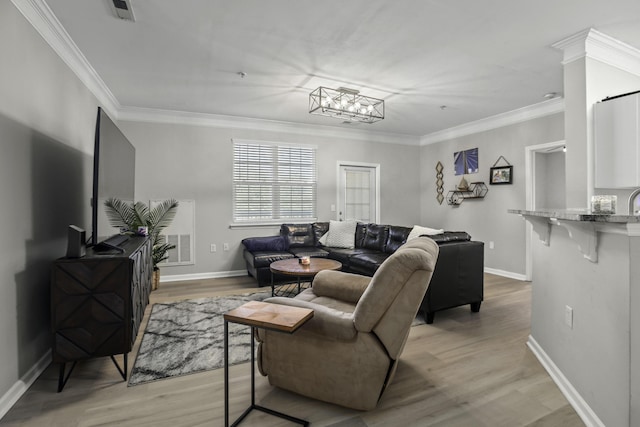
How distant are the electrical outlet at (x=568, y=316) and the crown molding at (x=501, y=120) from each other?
11.5 ft

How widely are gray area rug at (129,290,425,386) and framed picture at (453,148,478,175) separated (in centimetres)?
341

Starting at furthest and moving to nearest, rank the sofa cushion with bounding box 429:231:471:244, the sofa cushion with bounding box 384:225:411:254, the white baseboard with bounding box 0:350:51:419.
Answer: the sofa cushion with bounding box 384:225:411:254 < the sofa cushion with bounding box 429:231:471:244 < the white baseboard with bounding box 0:350:51:419

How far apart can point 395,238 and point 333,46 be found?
9.18 ft

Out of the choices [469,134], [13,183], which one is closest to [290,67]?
[13,183]

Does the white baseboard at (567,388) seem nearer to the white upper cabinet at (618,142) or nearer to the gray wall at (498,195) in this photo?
the white upper cabinet at (618,142)

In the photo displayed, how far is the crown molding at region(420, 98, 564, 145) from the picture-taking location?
4.51 metres

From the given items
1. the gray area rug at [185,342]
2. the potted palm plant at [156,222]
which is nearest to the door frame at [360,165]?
the potted palm plant at [156,222]

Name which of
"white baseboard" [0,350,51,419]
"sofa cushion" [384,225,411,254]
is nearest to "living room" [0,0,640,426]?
"white baseboard" [0,350,51,419]

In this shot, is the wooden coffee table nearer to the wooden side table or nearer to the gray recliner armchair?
the gray recliner armchair

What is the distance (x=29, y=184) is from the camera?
2.20 metres

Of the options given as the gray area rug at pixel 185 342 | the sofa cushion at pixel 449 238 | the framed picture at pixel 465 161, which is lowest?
the gray area rug at pixel 185 342

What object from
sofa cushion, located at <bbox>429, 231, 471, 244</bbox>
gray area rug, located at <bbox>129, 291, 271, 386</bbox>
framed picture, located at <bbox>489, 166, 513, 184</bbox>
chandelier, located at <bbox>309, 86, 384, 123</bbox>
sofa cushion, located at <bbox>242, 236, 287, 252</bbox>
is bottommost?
gray area rug, located at <bbox>129, 291, 271, 386</bbox>

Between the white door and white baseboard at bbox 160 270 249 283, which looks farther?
the white door

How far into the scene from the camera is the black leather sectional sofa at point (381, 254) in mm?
3307
